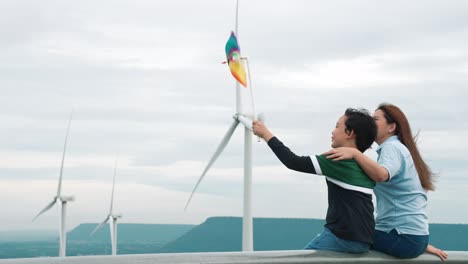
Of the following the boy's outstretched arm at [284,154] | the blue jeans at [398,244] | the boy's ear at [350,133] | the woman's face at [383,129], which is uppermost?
the woman's face at [383,129]

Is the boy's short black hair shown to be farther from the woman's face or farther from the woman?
the woman's face

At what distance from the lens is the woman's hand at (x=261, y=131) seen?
163 inches

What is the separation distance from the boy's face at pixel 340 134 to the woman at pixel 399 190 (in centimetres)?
22

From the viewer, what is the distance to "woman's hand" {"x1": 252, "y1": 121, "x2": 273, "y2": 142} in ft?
13.6

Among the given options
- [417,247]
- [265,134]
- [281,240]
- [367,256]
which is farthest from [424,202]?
[281,240]

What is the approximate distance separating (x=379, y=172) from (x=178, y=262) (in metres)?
1.29

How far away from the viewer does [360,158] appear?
4.08 m

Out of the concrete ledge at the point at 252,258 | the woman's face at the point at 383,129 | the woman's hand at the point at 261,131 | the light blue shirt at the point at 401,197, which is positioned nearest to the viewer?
the concrete ledge at the point at 252,258

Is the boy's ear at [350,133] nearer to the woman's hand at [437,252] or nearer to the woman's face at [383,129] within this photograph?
the woman's face at [383,129]

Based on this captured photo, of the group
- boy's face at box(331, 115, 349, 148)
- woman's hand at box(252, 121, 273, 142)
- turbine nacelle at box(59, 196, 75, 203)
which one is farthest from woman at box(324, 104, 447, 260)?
turbine nacelle at box(59, 196, 75, 203)

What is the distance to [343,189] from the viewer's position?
4098 mm

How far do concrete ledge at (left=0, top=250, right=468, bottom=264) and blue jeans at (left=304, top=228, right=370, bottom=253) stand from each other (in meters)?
0.04

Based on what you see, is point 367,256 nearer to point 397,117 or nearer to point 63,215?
point 397,117

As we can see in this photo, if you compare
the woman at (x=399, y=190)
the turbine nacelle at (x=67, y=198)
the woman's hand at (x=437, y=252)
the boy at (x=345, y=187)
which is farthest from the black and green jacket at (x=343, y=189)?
the turbine nacelle at (x=67, y=198)
